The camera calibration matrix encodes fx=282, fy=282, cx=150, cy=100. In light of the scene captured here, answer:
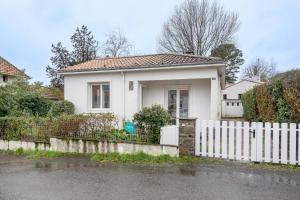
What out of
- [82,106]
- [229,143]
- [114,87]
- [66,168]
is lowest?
[66,168]

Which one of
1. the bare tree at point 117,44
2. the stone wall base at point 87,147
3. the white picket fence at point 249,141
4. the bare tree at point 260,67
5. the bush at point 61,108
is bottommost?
the stone wall base at point 87,147

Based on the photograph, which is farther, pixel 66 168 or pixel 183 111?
pixel 183 111

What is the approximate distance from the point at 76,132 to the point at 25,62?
2111cm

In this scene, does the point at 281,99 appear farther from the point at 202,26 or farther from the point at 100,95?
the point at 202,26

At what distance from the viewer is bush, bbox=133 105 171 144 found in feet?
30.8

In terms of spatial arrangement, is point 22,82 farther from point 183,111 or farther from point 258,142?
point 258,142

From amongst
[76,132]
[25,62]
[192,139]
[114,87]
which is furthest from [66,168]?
[25,62]

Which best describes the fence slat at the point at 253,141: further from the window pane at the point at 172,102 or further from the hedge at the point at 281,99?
the window pane at the point at 172,102

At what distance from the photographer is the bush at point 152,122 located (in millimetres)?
9391

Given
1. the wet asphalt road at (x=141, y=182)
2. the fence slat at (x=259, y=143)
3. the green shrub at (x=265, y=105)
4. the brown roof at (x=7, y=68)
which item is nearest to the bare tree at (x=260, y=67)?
the brown roof at (x=7, y=68)

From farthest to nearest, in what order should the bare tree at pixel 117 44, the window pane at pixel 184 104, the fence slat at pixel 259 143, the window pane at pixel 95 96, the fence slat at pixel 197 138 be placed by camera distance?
the bare tree at pixel 117 44, the window pane at pixel 95 96, the window pane at pixel 184 104, the fence slat at pixel 197 138, the fence slat at pixel 259 143

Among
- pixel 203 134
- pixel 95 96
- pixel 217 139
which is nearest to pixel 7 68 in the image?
pixel 95 96

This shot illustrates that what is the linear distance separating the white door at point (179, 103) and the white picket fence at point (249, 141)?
6216mm

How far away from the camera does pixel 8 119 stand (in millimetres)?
11547
